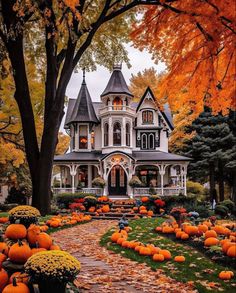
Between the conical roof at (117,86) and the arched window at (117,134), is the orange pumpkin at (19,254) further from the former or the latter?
the conical roof at (117,86)

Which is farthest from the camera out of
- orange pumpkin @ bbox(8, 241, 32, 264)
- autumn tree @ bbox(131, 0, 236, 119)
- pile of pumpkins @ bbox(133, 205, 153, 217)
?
pile of pumpkins @ bbox(133, 205, 153, 217)

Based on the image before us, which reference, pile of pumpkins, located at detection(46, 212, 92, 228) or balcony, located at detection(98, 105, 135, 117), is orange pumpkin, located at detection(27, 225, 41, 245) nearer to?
pile of pumpkins, located at detection(46, 212, 92, 228)

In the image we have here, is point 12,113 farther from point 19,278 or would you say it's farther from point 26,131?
point 19,278

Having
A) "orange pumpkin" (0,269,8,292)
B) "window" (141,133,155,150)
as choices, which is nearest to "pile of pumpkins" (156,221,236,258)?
"orange pumpkin" (0,269,8,292)

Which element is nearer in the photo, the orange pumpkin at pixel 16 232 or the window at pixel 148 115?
the orange pumpkin at pixel 16 232

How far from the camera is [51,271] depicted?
3225 millimetres

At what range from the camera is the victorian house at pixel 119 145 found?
29141 millimetres

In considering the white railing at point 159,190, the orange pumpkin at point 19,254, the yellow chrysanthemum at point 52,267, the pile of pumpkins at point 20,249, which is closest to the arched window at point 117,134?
the white railing at point 159,190

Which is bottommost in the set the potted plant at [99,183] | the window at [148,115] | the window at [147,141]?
the potted plant at [99,183]

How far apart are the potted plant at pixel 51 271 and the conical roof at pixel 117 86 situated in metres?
27.5

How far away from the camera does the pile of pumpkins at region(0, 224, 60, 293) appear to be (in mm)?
3595

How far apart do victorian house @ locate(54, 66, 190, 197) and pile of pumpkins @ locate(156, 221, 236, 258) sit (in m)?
18.6

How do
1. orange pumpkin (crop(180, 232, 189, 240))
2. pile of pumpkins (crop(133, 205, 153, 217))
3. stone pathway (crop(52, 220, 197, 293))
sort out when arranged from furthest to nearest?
1. pile of pumpkins (crop(133, 205, 153, 217))
2. orange pumpkin (crop(180, 232, 189, 240))
3. stone pathway (crop(52, 220, 197, 293))

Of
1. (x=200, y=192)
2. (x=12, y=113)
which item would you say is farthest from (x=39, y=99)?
(x=200, y=192)
